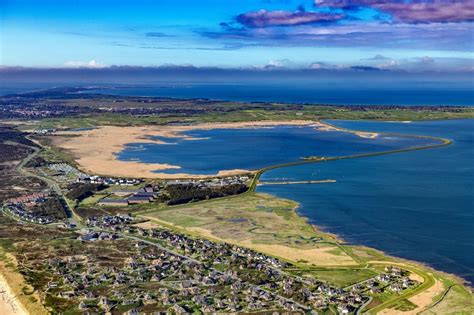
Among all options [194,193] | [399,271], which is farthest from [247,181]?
[399,271]

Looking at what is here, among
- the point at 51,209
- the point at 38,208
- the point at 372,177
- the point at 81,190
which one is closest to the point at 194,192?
the point at 81,190

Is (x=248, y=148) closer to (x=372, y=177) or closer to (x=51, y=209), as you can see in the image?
(x=372, y=177)

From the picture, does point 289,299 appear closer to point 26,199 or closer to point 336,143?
point 26,199

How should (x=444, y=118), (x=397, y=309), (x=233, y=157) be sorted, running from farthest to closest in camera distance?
(x=444, y=118) < (x=233, y=157) < (x=397, y=309)

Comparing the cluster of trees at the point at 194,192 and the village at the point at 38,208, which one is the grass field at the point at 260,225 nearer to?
the cluster of trees at the point at 194,192

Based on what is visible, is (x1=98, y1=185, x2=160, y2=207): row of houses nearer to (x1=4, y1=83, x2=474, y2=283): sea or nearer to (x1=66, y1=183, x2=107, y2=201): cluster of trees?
(x1=66, y1=183, x2=107, y2=201): cluster of trees

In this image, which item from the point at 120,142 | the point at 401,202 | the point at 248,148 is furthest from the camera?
the point at 120,142
